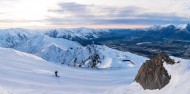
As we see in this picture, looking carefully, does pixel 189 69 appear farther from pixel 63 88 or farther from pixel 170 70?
pixel 63 88

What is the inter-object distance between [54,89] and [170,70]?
44.9 feet

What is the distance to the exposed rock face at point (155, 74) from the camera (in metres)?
30.7

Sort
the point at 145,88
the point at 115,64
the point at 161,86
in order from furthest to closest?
the point at 115,64, the point at 145,88, the point at 161,86

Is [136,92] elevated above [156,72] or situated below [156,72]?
below

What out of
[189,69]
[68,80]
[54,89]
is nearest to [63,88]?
[54,89]

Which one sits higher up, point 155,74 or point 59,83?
point 155,74

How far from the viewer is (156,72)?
33406 millimetres

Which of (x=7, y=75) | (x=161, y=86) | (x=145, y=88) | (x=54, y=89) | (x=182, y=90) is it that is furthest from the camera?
(x=7, y=75)

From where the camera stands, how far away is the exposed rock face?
30712 millimetres

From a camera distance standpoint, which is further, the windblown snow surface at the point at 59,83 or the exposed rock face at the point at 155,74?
the exposed rock face at the point at 155,74

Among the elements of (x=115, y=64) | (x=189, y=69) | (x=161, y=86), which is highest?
(x=189, y=69)

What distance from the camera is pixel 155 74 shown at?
109 ft

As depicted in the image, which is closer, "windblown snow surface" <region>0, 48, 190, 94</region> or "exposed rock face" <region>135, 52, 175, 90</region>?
"windblown snow surface" <region>0, 48, 190, 94</region>

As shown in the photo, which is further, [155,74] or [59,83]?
[59,83]
